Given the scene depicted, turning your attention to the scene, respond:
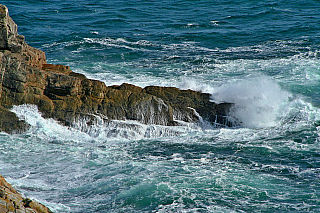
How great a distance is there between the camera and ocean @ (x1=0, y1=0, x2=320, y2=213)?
1024 centimetres

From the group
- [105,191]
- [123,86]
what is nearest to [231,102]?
[123,86]

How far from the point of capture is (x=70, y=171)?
461 inches

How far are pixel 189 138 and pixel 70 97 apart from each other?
474 cm

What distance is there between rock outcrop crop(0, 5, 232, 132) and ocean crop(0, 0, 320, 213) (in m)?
0.39

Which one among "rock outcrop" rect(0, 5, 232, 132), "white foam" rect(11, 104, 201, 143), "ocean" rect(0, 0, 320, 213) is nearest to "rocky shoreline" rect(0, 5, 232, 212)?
"rock outcrop" rect(0, 5, 232, 132)

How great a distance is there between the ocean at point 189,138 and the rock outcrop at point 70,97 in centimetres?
Answer: 39

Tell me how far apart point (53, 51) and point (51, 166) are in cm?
1431

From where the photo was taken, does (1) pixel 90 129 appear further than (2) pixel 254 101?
No

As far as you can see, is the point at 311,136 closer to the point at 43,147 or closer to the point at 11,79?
the point at 43,147

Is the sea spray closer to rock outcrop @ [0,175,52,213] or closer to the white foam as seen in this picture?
the white foam

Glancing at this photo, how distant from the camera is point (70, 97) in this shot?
1438cm

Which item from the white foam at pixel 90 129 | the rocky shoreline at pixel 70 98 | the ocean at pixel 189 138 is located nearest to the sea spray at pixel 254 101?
the ocean at pixel 189 138

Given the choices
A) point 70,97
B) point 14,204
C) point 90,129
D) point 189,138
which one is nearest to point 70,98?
point 70,97

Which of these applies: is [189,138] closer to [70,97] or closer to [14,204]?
[70,97]
